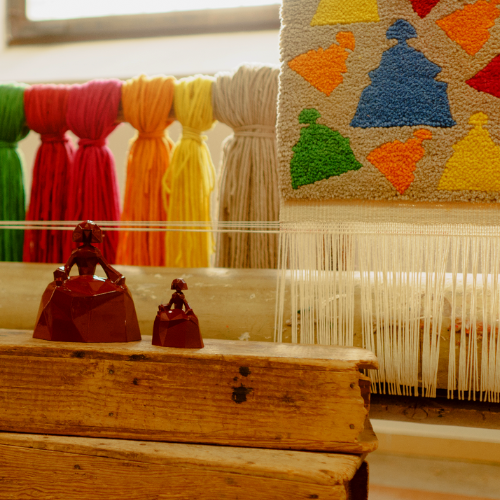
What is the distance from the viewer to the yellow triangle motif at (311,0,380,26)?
706 millimetres

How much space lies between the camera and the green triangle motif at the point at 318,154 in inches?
27.6

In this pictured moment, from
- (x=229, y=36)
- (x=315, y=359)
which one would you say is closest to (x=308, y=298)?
(x=315, y=359)

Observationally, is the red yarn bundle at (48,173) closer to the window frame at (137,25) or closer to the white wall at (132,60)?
the white wall at (132,60)

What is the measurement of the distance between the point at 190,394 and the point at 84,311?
0.49ft

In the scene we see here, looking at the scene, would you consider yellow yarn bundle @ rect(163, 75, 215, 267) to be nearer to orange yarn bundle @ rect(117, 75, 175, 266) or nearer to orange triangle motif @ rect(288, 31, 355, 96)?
orange yarn bundle @ rect(117, 75, 175, 266)

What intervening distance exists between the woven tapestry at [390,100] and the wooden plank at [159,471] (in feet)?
1.15

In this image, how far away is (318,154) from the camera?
71cm

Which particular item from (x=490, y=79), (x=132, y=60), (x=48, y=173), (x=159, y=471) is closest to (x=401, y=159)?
(x=490, y=79)

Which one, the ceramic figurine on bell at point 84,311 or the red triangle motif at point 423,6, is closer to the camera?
the ceramic figurine on bell at point 84,311

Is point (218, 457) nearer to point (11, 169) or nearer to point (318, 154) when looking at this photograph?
point (318, 154)

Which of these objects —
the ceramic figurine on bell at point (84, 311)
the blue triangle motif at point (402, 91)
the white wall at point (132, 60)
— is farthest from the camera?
the white wall at point (132, 60)

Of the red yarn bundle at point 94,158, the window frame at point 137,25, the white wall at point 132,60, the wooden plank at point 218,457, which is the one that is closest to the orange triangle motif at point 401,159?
the wooden plank at point 218,457

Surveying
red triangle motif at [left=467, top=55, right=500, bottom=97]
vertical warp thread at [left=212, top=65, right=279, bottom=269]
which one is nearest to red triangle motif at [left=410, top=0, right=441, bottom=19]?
red triangle motif at [left=467, top=55, right=500, bottom=97]

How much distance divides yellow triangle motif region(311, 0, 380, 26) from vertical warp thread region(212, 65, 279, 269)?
14cm
